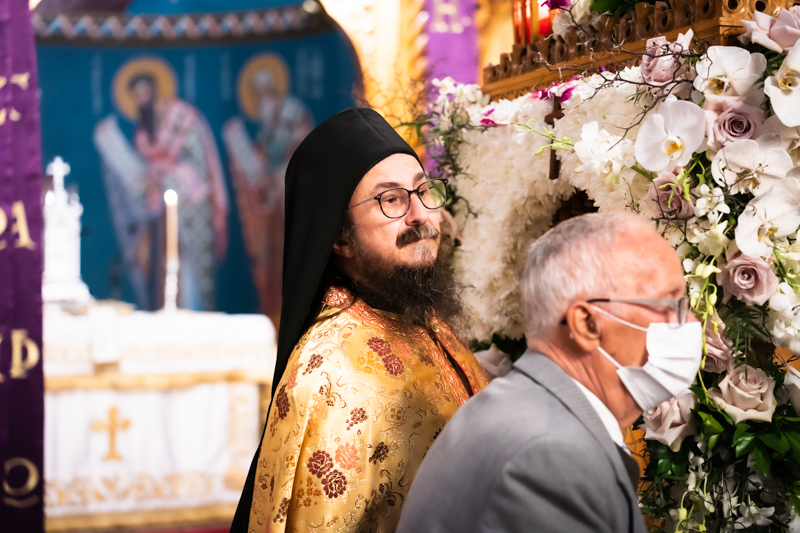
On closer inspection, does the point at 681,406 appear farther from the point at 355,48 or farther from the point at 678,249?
the point at 355,48

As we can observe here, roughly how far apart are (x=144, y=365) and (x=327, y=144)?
9.15ft

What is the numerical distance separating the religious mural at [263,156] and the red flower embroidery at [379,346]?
3818 mm

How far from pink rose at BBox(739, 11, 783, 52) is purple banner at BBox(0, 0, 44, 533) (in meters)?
3.17

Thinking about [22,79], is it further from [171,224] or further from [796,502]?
[796,502]

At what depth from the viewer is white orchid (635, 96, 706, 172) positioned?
4.65 feet

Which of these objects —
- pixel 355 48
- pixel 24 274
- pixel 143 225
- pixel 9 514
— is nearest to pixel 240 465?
pixel 9 514

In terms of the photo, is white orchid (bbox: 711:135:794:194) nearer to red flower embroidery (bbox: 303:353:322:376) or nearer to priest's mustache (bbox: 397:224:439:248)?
priest's mustache (bbox: 397:224:439:248)

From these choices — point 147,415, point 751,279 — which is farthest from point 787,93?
point 147,415

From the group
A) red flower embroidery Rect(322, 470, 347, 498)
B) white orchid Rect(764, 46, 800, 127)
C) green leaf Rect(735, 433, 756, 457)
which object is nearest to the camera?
white orchid Rect(764, 46, 800, 127)

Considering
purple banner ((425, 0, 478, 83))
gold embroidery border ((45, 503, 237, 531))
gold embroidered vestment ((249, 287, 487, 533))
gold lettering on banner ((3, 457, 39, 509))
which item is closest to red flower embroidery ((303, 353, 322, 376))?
gold embroidered vestment ((249, 287, 487, 533))

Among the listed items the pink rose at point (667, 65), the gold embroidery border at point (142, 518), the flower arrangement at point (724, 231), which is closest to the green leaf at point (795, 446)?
the flower arrangement at point (724, 231)

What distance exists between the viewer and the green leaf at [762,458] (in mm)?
1436

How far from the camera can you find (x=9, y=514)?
341cm

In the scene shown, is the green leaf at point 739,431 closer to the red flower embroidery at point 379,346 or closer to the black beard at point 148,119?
the red flower embroidery at point 379,346
